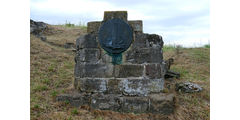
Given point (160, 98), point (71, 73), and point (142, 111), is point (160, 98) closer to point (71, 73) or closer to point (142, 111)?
point (142, 111)

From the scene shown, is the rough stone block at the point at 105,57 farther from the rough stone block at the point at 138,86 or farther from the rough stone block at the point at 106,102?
the rough stone block at the point at 106,102

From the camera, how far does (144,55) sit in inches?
161

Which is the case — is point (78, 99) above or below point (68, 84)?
below

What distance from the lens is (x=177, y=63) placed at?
7.99m

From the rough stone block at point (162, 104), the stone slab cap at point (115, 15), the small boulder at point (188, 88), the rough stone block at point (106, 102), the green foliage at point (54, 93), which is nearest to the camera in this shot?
the rough stone block at point (162, 104)

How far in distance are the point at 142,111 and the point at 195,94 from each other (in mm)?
1524

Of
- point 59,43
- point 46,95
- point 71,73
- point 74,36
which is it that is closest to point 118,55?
point 46,95

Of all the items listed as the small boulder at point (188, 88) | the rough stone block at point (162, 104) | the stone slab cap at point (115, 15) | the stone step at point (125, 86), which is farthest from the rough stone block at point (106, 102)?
the small boulder at point (188, 88)

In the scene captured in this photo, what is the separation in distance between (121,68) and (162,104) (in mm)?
943

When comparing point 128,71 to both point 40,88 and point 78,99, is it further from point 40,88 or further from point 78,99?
point 40,88

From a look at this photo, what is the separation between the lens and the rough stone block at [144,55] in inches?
160

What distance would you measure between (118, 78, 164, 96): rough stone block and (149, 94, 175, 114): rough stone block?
0.20 m

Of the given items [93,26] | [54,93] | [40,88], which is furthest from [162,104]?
[40,88]

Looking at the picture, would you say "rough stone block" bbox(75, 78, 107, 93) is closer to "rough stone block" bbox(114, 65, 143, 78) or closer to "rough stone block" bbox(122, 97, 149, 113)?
"rough stone block" bbox(114, 65, 143, 78)
